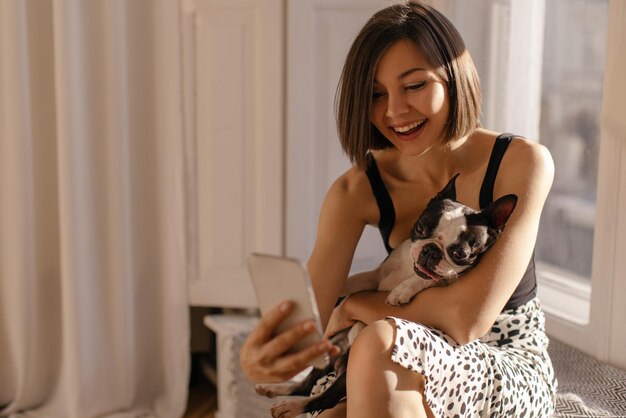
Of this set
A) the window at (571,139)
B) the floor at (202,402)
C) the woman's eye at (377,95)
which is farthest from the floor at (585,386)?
the floor at (202,402)

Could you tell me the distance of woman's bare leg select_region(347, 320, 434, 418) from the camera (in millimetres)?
1279

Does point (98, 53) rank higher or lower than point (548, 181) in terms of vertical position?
higher

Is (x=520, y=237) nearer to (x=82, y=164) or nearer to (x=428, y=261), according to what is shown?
(x=428, y=261)

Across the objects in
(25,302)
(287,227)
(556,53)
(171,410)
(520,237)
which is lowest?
(171,410)

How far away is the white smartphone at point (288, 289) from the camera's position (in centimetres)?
125

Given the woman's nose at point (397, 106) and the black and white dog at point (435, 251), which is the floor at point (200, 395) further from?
the woman's nose at point (397, 106)

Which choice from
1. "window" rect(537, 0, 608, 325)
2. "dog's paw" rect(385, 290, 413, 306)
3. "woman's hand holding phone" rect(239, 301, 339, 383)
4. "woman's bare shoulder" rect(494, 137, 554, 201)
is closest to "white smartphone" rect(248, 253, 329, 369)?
"woman's hand holding phone" rect(239, 301, 339, 383)

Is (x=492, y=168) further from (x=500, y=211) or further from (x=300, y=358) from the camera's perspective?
(x=300, y=358)

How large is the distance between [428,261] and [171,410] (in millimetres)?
1414

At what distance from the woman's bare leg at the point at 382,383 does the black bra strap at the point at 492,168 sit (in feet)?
1.08

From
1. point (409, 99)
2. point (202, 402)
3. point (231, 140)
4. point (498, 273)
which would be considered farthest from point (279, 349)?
point (202, 402)

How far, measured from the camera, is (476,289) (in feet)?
4.60

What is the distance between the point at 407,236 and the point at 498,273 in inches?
9.1

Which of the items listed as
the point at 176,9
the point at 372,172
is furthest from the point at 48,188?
the point at 372,172
